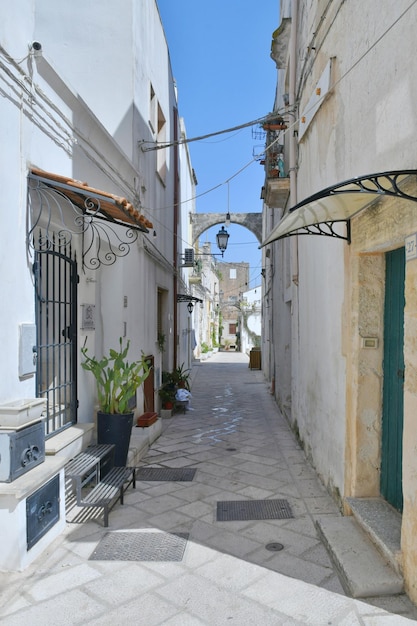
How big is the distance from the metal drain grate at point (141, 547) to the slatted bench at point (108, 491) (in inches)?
9.9

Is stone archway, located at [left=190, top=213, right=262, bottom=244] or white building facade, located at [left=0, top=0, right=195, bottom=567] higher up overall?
stone archway, located at [left=190, top=213, right=262, bottom=244]

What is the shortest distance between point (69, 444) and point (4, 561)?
4.29ft

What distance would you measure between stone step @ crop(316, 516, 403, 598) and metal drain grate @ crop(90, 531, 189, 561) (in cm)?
112

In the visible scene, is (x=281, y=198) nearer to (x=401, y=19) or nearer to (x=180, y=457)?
(x=180, y=457)

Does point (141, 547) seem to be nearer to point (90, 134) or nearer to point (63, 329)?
point (63, 329)

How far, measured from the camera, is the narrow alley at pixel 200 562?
8.67 feet

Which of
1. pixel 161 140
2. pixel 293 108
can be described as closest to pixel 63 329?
pixel 293 108

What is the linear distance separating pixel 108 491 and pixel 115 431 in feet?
3.26

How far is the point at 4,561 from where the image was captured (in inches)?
119

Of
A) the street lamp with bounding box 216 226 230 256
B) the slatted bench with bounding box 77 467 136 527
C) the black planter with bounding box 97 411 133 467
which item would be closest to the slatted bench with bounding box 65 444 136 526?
the slatted bench with bounding box 77 467 136 527

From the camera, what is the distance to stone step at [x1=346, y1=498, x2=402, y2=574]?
2959mm

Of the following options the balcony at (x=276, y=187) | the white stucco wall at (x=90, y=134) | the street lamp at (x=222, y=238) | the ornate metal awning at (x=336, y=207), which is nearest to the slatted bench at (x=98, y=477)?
the white stucco wall at (x=90, y=134)

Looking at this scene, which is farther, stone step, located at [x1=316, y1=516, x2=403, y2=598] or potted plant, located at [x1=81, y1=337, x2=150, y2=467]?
potted plant, located at [x1=81, y1=337, x2=150, y2=467]

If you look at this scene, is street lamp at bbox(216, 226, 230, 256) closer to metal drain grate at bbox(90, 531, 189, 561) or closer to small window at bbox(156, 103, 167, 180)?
small window at bbox(156, 103, 167, 180)
